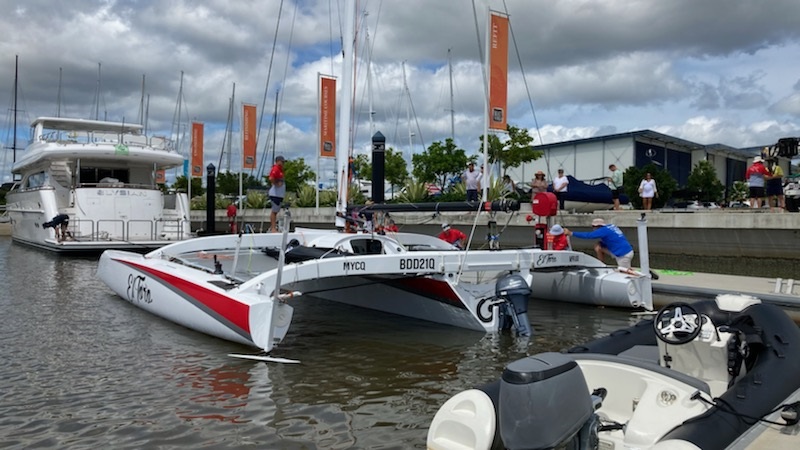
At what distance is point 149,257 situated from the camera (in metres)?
9.86

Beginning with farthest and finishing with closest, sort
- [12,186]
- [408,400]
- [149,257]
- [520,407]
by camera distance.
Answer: [12,186] → [149,257] → [408,400] → [520,407]

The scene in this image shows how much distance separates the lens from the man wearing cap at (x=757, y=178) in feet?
43.6

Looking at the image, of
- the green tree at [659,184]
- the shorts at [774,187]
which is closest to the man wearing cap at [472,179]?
the shorts at [774,187]

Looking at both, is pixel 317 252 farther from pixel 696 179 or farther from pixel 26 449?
pixel 696 179

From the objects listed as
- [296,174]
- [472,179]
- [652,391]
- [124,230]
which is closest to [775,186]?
[472,179]

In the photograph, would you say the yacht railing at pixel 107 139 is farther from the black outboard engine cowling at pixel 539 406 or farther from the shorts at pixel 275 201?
the black outboard engine cowling at pixel 539 406

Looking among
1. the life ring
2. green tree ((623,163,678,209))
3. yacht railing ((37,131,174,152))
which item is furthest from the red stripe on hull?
green tree ((623,163,678,209))

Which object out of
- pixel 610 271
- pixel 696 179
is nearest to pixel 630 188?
pixel 696 179

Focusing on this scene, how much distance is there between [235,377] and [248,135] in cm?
2040

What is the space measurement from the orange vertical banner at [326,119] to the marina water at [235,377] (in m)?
8.73

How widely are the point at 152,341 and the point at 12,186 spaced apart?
82.1ft

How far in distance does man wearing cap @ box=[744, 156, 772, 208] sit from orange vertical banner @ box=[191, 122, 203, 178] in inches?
983

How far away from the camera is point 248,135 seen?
25.1 meters

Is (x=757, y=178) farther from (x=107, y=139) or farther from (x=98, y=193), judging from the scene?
(x=107, y=139)
